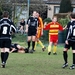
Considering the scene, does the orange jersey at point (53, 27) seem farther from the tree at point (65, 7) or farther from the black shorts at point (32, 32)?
the tree at point (65, 7)

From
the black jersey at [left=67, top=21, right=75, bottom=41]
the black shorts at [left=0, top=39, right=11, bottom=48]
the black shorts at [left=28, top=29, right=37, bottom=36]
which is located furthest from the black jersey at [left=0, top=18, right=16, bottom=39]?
the black shorts at [left=28, top=29, right=37, bottom=36]

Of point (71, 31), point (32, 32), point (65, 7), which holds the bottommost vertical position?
point (32, 32)

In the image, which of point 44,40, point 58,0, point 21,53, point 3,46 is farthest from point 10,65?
point 58,0

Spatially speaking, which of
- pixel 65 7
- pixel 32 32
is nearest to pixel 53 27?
pixel 32 32

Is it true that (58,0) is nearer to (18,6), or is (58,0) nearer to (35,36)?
(18,6)

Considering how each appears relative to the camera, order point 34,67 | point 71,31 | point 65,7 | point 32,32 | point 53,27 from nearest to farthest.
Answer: point 71,31
point 34,67
point 53,27
point 32,32
point 65,7

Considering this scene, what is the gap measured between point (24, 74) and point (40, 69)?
53.5 inches

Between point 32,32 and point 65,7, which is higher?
point 65,7

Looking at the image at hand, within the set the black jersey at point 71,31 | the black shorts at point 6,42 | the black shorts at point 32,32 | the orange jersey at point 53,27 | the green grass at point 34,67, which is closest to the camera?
the green grass at point 34,67

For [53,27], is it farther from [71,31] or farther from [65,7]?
[65,7]

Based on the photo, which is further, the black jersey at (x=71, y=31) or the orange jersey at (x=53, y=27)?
the orange jersey at (x=53, y=27)

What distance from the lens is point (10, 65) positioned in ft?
49.2

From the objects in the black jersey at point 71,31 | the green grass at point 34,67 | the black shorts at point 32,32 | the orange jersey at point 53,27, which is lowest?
the green grass at point 34,67

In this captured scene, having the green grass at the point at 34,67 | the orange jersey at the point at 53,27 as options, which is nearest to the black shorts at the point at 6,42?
the green grass at the point at 34,67
